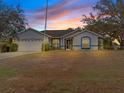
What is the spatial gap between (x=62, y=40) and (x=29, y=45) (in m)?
7.61

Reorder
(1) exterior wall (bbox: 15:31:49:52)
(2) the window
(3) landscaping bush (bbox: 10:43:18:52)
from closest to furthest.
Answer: (3) landscaping bush (bbox: 10:43:18:52) → (1) exterior wall (bbox: 15:31:49:52) → (2) the window

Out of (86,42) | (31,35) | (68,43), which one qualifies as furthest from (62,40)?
(31,35)

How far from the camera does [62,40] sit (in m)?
65.9

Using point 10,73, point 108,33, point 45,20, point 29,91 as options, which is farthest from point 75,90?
point 108,33

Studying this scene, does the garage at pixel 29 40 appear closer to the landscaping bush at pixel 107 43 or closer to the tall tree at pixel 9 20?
the landscaping bush at pixel 107 43

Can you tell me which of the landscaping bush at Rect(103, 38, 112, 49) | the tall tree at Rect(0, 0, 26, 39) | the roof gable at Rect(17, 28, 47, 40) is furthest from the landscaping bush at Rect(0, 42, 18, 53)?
the landscaping bush at Rect(103, 38, 112, 49)

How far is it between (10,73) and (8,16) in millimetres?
20126

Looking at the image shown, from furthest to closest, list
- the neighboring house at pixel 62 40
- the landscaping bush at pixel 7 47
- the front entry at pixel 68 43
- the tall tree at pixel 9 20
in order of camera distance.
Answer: the front entry at pixel 68 43 → the neighboring house at pixel 62 40 → the landscaping bush at pixel 7 47 → the tall tree at pixel 9 20

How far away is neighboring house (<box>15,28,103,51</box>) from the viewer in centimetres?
6119

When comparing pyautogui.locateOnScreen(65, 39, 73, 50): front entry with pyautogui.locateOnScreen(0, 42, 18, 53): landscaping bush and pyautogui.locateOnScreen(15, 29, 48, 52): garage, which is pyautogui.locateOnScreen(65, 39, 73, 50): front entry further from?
pyautogui.locateOnScreen(0, 42, 18, 53): landscaping bush

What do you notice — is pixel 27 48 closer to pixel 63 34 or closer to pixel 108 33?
pixel 63 34

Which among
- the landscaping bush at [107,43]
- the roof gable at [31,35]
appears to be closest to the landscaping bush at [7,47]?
the roof gable at [31,35]

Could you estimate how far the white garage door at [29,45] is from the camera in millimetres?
59906

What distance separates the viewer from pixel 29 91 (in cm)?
1314
